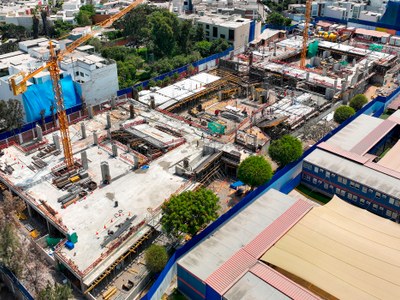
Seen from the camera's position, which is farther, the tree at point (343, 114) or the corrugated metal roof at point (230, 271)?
the tree at point (343, 114)

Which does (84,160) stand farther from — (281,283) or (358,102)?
(358,102)

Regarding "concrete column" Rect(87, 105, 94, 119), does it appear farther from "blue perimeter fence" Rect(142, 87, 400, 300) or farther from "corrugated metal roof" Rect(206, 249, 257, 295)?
"corrugated metal roof" Rect(206, 249, 257, 295)

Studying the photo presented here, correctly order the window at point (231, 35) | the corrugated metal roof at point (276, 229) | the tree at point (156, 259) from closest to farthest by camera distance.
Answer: the tree at point (156, 259) < the corrugated metal roof at point (276, 229) < the window at point (231, 35)

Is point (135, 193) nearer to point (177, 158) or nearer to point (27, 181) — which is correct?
point (177, 158)

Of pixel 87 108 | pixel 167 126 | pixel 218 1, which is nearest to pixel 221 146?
pixel 167 126

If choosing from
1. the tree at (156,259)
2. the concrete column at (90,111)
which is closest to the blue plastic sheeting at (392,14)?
the concrete column at (90,111)

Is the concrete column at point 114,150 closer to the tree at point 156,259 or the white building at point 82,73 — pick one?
the white building at point 82,73

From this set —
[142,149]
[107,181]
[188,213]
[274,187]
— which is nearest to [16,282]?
[107,181]
